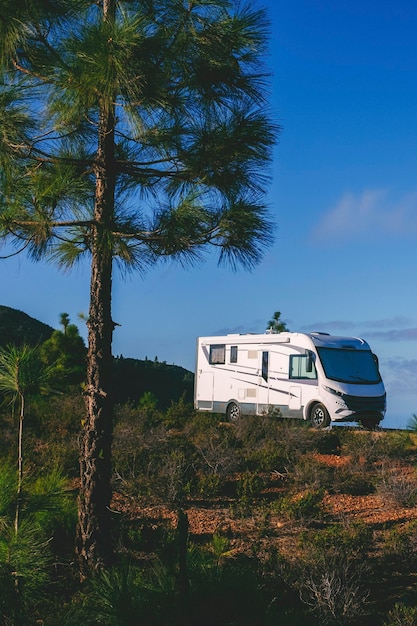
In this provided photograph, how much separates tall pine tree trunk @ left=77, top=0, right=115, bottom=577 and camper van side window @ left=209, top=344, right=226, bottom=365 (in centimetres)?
1407

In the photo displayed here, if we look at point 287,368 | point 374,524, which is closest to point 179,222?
point 374,524

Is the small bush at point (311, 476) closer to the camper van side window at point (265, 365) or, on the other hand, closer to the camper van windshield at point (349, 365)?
the camper van windshield at point (349, 365)

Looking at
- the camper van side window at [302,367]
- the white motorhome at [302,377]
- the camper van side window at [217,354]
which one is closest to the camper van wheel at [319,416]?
the white motorhome at [302,377]

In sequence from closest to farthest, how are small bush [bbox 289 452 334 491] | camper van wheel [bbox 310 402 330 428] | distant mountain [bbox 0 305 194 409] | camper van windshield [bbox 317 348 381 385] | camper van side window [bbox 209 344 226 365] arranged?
small bush [bbox 289 452 334 491] < camper van wheel [bbox 310 402 330 428] < camper van windshield [bbox 317 348 381 385] < camper van side window [bbox 209 344 226 365] < distant mountain [bbox 0 305 194 409]

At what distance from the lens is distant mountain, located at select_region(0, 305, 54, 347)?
150ft

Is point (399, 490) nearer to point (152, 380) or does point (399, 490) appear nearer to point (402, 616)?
point (402, 616)

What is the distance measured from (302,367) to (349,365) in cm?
120

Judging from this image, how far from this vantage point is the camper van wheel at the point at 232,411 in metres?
21.6

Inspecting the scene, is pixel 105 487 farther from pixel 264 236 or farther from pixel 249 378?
pixel 249 378

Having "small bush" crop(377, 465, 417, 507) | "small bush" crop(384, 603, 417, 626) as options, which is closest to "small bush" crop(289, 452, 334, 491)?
"small bush" crop(377, 465, 417, 507)

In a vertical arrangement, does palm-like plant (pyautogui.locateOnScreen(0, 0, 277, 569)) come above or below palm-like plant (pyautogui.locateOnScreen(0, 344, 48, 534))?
above

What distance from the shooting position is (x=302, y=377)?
62.7 feet

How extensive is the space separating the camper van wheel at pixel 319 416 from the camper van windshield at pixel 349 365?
852 mm

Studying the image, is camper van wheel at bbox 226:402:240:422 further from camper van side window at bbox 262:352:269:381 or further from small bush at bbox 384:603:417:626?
small bush at bbox 384:603:417:626
